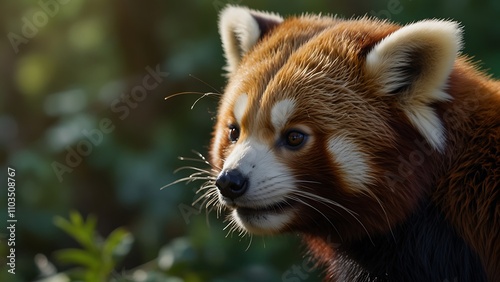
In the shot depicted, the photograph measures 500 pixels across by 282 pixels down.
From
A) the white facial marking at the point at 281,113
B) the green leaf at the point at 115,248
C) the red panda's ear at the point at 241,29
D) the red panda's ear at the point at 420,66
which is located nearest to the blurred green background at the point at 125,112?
the green leaf at the point at 115,248

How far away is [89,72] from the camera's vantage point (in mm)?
5168

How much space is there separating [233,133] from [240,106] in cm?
13

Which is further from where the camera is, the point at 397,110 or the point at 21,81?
the point at 21,81

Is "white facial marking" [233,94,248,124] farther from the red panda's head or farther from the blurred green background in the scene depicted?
the blurred green background

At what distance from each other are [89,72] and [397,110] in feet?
10.0

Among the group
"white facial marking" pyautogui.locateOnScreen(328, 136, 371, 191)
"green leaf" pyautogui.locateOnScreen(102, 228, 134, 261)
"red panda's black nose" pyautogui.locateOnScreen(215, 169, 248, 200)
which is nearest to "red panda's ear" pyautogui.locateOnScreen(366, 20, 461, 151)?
"white facial marking" pyautogui.locateOnScreen(328, 136, 371, 191)

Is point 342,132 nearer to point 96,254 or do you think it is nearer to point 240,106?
point 240,106

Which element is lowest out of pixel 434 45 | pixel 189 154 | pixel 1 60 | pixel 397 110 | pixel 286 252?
pixel 286 252

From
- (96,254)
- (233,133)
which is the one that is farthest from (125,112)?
(233,133)

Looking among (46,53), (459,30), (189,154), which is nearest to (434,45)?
(459,30)

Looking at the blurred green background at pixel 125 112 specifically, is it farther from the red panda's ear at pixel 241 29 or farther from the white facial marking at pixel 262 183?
the white facial marking at pixel 262 183

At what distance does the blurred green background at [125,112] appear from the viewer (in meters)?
4.11

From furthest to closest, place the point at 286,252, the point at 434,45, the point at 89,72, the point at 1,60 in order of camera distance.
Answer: the point at 1,60
the point at 89,72
the point at 286,252
the point at 434,45

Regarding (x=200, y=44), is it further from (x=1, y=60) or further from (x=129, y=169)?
(x=1, y=60)
